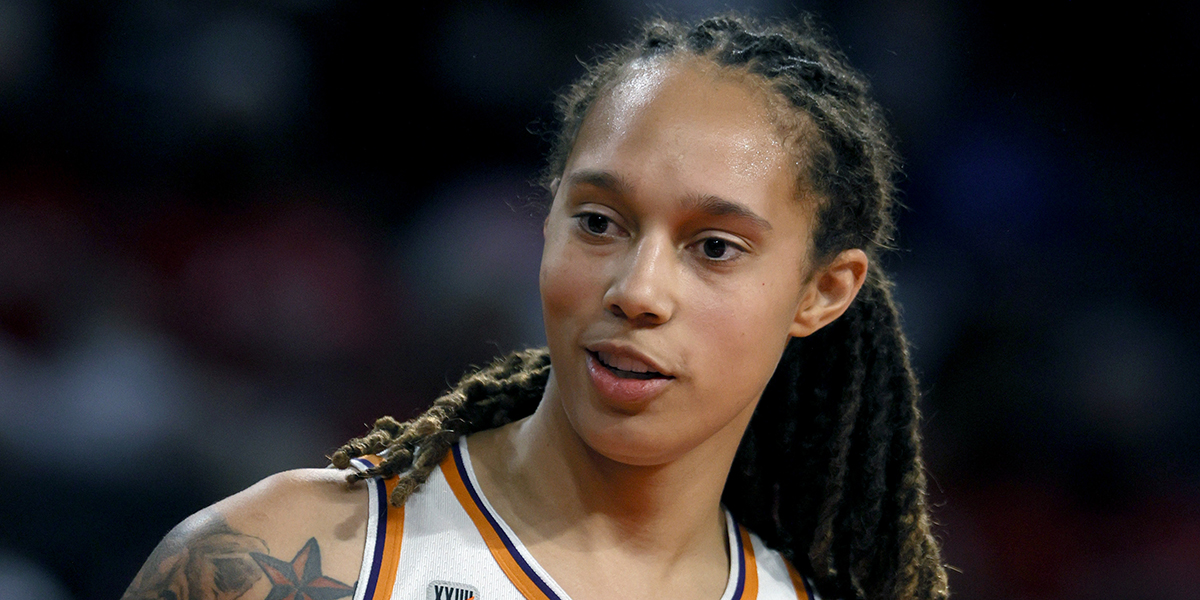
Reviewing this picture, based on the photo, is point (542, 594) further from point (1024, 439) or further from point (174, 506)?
point (1024, 439)

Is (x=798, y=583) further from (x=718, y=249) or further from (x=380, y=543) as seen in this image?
(x=380, y=543)

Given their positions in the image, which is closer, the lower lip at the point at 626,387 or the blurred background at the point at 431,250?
the lower lip at the point at 626,387

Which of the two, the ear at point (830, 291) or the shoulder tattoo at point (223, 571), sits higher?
the ear at point (830, 291)

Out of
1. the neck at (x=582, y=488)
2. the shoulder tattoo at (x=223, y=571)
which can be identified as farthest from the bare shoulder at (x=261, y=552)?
the neck at (x=582, y=488)

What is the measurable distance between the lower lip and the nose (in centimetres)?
12

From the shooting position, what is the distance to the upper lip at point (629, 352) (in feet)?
7.18

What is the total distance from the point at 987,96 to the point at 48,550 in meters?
3.88

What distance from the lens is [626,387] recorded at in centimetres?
222

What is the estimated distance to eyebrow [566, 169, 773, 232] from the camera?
2.22 meters

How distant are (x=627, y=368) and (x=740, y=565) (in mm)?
696

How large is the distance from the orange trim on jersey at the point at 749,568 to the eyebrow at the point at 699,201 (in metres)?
0.85

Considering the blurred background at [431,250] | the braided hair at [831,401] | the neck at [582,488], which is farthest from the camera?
the blurred background at [431,250]

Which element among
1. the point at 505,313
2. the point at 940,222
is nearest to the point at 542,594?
the point at 505,313

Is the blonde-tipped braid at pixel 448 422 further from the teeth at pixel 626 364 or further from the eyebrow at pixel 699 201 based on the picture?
the eyebrow at pixel 699 201
